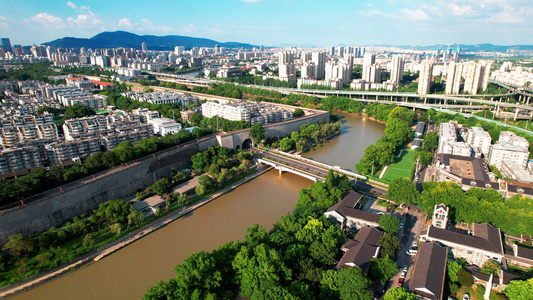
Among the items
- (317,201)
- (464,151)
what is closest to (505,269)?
(317,201)

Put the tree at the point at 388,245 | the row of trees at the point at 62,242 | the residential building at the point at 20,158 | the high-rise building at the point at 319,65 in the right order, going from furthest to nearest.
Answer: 1. the high-rise building at the point at 319,65
2. the residential building at the point at 20,158
3. the row of trees at the point at 62,242
4. the tree at the point at 388,245

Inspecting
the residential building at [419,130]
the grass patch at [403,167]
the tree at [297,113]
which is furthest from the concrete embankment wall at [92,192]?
the residential building at [419,130]

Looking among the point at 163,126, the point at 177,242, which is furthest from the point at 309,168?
the point at 163,126

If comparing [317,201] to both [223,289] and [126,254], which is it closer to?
[223,289]

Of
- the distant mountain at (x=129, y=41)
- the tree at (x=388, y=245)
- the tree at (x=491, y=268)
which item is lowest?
the tree at (x=491, y=268)

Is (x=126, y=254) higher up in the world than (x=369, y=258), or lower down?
lower down

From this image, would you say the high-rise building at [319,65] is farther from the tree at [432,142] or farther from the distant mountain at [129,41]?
the distant mountain at [129,41]
